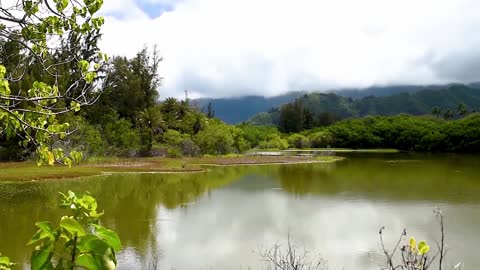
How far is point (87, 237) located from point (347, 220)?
15325 millimetres

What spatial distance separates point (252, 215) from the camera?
55.1ft

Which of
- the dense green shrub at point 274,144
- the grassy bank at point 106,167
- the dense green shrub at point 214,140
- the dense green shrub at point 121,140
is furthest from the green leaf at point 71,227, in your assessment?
the dense green shrub at point 274,144

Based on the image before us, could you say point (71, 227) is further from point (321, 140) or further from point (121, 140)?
point (321, 140)

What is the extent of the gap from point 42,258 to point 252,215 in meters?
15.7

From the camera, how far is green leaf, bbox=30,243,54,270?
130cm

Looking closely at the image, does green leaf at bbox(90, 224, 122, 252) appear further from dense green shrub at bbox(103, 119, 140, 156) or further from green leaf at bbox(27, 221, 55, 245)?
dense green shrub at bbox(103, 119, 140, 156)

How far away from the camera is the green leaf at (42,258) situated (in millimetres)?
1300

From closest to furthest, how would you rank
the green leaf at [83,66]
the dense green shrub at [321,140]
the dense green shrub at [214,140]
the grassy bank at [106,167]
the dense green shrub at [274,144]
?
the green leaf at [83,66] → the grassy bank at [106,167] → the dense green shrub at [214,140] → the dense green shrub at [274,144] → the dense green shrub at [321,140]

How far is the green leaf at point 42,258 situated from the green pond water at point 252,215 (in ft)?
30.2

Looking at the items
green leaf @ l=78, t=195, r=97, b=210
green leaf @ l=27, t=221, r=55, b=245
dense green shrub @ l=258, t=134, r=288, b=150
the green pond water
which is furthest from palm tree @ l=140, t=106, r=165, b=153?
green leaf @ l=27, t=221, r=55, b=245

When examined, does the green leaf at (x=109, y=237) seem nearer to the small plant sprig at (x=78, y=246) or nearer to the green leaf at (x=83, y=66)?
the small plant sprig at (x=78, y=246)

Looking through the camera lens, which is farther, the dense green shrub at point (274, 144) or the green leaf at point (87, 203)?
the dense green shrub at point (274, 144)

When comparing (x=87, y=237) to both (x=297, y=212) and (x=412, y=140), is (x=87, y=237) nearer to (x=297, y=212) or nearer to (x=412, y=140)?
(x=297, y=212)

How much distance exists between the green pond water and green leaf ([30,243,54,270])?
9197 mm
